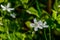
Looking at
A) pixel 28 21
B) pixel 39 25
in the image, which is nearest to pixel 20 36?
pixel 39 25

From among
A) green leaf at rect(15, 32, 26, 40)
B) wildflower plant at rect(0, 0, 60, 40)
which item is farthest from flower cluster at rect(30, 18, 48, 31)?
green leaf at rect(15, 32, 26, 40)

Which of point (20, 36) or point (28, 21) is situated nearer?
point (20, 36)

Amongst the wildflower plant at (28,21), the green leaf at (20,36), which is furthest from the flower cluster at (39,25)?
the green leaf at (20,36)

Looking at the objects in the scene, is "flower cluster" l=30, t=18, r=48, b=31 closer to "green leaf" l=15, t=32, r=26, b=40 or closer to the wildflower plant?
the wildflower plant

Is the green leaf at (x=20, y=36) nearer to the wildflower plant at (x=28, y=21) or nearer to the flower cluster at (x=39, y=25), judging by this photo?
the wildflower plant at (x=28, y=21)

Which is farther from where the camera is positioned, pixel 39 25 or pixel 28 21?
pixel 28 21

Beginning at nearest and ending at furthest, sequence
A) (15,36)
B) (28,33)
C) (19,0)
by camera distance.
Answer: (15,36), (28,33), (19,0)

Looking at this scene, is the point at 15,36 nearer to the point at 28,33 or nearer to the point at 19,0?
the point at 28,33

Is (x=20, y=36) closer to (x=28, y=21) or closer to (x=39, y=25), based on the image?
(x=39, y=25)

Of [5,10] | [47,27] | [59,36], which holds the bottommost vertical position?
[59,36]

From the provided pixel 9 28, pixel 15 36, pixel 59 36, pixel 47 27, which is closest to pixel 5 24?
pixel 9 28

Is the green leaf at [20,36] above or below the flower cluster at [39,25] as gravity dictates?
below
